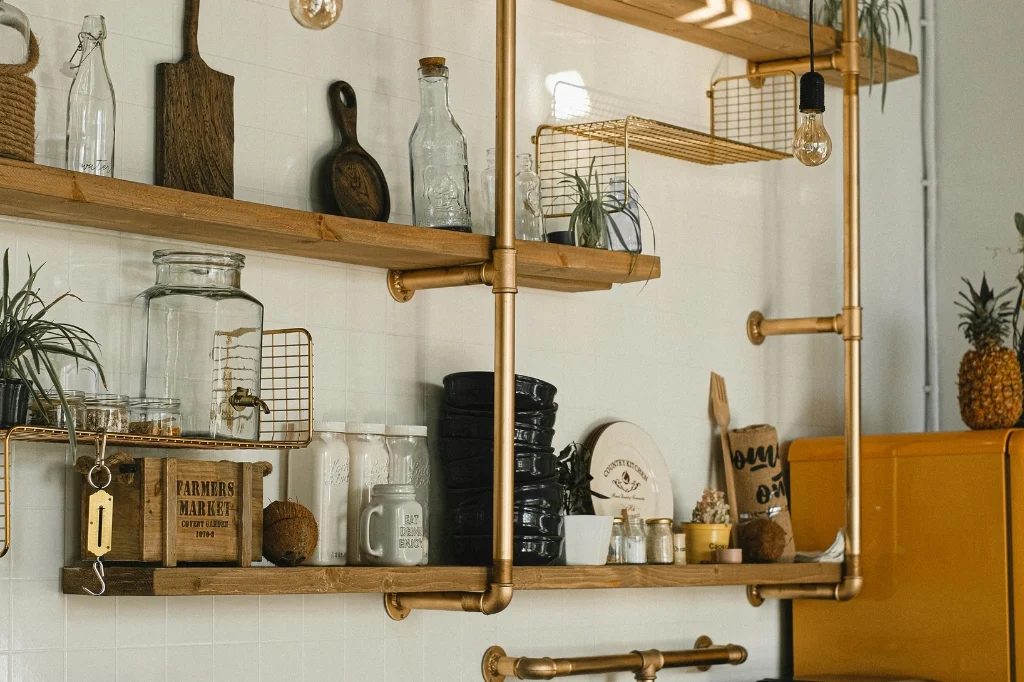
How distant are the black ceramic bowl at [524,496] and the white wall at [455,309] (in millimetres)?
169

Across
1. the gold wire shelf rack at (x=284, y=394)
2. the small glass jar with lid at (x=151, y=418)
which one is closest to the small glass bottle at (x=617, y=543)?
the gold wire shelf rack at (x=284, y=394)

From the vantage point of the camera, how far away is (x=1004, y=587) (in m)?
2.77

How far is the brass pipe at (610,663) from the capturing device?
8.19 ft

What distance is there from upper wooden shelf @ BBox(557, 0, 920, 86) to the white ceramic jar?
43.2 inches

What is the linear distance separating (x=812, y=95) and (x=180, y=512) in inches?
48.7

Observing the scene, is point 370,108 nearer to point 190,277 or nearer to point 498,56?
point 498,56

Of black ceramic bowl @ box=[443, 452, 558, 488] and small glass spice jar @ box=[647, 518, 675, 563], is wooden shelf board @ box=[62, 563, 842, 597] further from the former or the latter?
black ceramic bowl @ box=[443, 452, 558, 488]

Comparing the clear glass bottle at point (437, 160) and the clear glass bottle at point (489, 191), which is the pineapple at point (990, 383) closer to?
the clear glass bottle at point (489, 191)

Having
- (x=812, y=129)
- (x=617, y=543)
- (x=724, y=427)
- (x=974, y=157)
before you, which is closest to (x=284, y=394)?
(x=617, y=543)

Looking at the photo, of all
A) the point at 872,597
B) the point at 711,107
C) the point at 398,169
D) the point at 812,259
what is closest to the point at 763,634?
the point at 872,597

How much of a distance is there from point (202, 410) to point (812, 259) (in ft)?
5.77

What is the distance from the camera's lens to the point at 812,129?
7.49 ft

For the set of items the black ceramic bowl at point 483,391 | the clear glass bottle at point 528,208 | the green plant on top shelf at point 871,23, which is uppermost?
the green plant on top shelf at point 871,23

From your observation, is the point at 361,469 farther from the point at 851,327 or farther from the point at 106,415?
the point at 851,327
